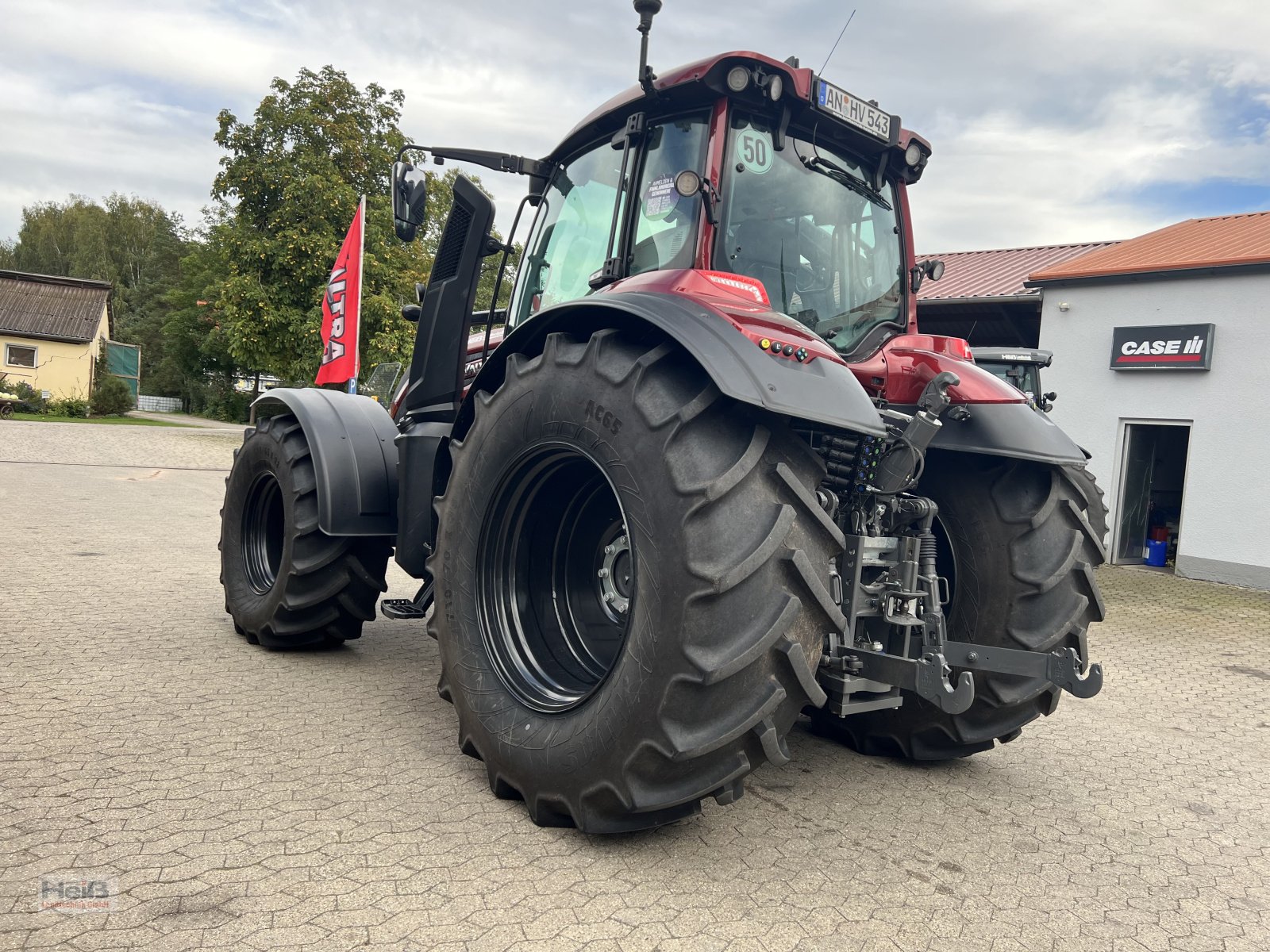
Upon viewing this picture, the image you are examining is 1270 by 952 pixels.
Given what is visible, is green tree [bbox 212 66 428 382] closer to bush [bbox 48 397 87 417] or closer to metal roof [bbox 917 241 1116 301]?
bush [bbox 48 397 87 417]

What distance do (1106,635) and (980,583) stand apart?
213 inches

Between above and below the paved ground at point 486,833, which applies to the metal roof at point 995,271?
above

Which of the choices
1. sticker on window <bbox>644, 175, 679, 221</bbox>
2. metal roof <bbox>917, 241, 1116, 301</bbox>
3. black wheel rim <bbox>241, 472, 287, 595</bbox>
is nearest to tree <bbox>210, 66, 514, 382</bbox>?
metal roof <bbox>917, 241, 1116, 301</bbox>

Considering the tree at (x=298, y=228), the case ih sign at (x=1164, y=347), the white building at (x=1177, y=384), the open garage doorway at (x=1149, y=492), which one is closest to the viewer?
the white building at (x=1177, y=384)

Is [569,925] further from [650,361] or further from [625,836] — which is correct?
[650,361]

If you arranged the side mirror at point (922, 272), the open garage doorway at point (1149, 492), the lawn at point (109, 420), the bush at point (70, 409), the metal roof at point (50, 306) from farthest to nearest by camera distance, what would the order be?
the metal roof at point (50, 306), the bush at point (70, 409), the lawn at point (109, 420), the open garage doorway at point (1149, 492), the side mirror at point (922, 272)

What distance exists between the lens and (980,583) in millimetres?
3469

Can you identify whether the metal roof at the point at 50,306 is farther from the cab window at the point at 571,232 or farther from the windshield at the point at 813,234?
the windshield at the point at 813,234

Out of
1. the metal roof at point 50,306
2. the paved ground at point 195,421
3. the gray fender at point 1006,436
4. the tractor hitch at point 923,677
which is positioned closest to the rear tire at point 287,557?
the tractor hitch at point 923,677

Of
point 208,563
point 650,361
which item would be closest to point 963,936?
point 650,361

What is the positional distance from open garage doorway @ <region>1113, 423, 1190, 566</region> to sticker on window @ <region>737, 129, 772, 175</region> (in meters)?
12.3

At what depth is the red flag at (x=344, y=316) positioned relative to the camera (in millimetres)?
11562

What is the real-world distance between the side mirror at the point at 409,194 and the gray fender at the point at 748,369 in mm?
1633

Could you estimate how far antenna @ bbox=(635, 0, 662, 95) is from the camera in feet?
10.1
